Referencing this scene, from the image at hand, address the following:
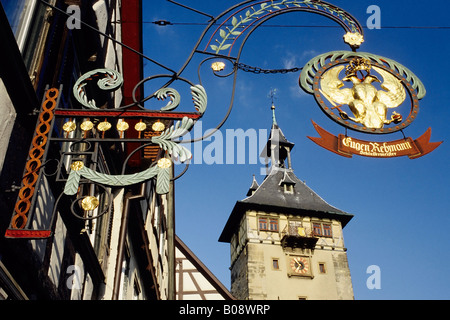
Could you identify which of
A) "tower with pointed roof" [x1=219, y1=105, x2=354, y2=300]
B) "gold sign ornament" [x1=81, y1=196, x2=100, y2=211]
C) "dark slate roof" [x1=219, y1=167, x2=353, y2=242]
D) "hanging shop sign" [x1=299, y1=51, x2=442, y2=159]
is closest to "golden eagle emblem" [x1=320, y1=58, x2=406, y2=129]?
Result: "hanging shop sign" [x1=299, y1=51, x2=442, y2=159]

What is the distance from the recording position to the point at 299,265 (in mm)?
37875

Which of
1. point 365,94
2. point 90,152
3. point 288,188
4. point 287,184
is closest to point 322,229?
point 288,188

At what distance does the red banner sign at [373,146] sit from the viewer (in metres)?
5.16

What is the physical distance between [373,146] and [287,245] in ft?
112

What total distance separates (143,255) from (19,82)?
759 centimetres

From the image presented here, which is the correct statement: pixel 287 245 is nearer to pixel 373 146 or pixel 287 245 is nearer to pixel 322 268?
pixel 322 268

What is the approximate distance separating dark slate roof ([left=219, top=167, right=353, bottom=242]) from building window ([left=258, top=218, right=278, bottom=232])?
92 cm

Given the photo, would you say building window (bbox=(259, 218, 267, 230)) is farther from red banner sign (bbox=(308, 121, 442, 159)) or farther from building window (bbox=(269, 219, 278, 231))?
red banner sign (bbox=(308, 121, 442, 159))

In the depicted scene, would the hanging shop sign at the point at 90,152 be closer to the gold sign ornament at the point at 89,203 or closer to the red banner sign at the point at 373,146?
the gold sign ornament at the point at 89,203

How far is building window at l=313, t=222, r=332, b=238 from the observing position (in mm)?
40844

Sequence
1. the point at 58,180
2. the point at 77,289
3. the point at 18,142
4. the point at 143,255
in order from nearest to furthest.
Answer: the point at 58,180 → the point at 18,142 → the point at 77,289 → the point at 143,255

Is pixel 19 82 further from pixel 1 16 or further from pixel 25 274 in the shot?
pixel 25 274

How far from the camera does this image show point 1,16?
3.96 meters
